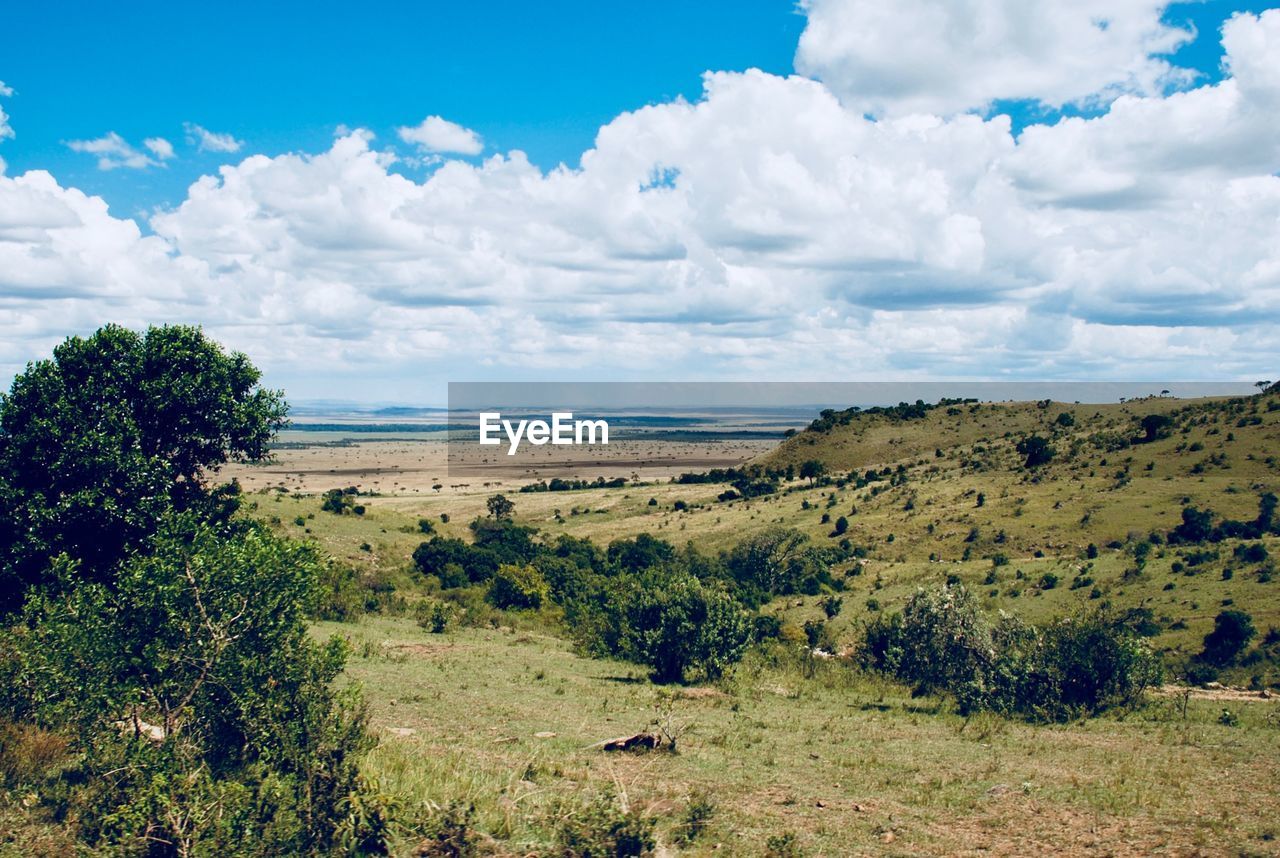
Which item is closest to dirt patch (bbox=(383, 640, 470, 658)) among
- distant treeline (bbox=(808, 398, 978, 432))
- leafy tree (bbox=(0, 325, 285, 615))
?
leafy tree (bbox=(0, 325, 285, 615))

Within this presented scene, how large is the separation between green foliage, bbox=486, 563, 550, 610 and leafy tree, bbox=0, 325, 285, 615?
29023 millimetres

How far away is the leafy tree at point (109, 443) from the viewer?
20.0 m

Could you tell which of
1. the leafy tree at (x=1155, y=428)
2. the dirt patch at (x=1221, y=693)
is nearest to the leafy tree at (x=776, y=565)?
the dirt patch at (x=1221, y=693)

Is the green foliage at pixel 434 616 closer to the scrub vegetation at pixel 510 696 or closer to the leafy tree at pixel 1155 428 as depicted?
the scrub vegetation at pixel 510 696

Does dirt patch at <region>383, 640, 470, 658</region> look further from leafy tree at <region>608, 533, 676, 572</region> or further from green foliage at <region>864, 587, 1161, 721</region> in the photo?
leafy tree at <region>608, 533, 676, 572</region>

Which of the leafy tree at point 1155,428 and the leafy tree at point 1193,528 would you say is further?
the leafy tree at point 1155,428

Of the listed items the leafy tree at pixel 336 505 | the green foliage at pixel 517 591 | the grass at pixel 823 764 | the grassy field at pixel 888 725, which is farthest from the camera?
the leafy tree at pixel 336 505

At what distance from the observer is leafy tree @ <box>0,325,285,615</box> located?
2003cm

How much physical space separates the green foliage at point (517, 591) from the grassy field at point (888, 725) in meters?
5.29

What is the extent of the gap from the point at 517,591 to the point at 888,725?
3021cm

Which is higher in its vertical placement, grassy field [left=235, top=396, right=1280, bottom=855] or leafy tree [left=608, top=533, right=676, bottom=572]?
grassy field [left=235, top=396, right=1280, bottom=855]

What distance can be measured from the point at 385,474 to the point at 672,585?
167244 millimetres

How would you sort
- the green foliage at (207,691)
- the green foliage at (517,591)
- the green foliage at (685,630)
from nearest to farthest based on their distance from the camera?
the green foliage at (207,691) < the green foliage at (685,630) < the green foliage at (517,591)

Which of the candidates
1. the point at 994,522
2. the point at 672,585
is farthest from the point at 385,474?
the point at 672,585
